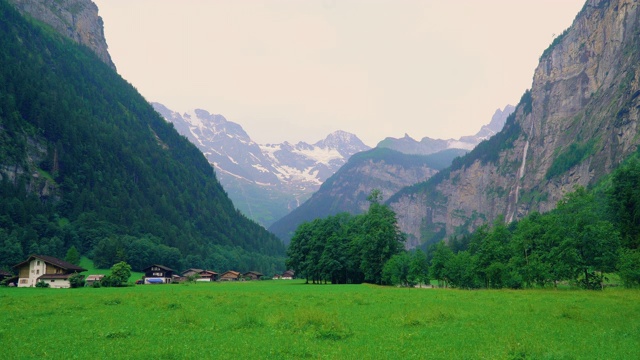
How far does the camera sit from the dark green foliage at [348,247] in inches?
4102

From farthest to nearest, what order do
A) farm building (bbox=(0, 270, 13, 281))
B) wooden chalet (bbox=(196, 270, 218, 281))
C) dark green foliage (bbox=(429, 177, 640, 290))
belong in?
wooden chalet (bbox=(196, 270, 218, 281)) < farm building (bbox=(0, 270, 13, 281)) < dark green foliage (bbox=(429, 177, 640, 290))

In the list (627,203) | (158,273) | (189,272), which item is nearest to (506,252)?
(627,203)

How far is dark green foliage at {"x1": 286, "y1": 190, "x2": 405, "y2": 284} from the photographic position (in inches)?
4102

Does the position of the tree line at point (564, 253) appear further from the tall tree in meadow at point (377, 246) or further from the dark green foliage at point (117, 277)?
the dark green foliage at point (117, 277)

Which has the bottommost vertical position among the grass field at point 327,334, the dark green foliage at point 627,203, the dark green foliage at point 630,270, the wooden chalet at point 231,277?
the wooden chalet at point 231,277

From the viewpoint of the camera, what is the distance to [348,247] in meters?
114

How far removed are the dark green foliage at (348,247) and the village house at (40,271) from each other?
56156 mm

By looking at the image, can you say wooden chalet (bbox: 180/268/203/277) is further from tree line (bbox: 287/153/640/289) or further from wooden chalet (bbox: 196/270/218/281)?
tree line (bbox: 287/153/640/289)

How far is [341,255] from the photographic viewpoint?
11194 cm

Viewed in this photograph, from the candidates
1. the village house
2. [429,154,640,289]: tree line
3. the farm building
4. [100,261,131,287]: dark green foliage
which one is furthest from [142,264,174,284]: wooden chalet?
[429,154,640,289]: tree line

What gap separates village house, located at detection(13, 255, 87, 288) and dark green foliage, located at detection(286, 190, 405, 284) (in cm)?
5616

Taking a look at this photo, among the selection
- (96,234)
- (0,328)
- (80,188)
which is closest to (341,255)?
(0,328)

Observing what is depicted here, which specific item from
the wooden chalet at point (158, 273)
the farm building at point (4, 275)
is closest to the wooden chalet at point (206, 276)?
the wooden chalet at point (158, 273)

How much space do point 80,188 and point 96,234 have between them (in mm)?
31744
